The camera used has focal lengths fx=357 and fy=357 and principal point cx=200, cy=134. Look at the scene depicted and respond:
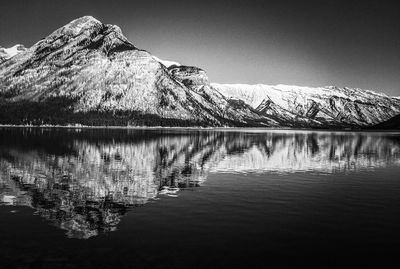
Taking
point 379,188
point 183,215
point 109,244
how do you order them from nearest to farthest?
point 109,244, point 183,215, point 379,188

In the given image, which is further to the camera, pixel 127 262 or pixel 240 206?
pixel 240 206

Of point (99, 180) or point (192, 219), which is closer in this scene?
point (192, 219)

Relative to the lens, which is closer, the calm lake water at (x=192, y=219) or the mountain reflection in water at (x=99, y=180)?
the calm lake water at (x=192, y=219)

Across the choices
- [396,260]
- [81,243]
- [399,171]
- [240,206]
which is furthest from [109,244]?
[399,171]

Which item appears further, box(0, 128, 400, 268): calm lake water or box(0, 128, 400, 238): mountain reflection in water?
box(0, 128, 400, 238): mountain reflection in water

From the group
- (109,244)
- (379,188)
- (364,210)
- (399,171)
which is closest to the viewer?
(109,244)

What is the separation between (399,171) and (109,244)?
65.7 meters

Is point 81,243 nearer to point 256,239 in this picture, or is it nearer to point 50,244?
point 50,244

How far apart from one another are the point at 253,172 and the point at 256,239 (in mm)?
39872

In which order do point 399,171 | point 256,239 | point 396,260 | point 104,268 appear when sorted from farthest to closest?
point 399,171 < point 256,239 < point 396,260 < point 104,268

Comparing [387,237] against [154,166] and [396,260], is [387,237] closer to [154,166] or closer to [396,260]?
[396,260]

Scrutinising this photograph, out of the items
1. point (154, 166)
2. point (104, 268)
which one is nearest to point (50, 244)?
point (104, 268)

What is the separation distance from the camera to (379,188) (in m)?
52.6

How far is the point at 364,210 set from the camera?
38.5 meters
